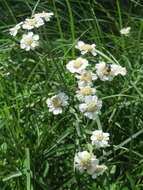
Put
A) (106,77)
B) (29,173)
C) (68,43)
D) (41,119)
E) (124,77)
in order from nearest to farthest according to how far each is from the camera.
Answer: (29,173), (106,77), (41,119), (124,77), (68,43)

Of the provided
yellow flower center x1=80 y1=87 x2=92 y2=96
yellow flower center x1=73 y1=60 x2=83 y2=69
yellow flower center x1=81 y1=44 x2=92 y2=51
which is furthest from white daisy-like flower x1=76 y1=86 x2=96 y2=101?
yellow flower center x1=81 y1=44 x2=92 y2=51

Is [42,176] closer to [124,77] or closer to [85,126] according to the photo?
[85,126]

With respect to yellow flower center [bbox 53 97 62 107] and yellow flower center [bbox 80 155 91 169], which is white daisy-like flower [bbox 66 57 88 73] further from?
yellow flower center [bbox 80 155 91 169]

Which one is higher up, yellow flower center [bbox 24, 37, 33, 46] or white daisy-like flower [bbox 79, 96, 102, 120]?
yellow flower center [bbox 24, 37, 33, 46]

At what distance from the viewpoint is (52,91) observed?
214 centimetres

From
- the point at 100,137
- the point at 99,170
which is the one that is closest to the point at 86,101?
the point at 100,137

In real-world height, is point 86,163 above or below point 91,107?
below

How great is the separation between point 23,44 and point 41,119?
29 cm

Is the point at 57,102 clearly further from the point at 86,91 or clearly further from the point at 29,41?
the point at 29,41

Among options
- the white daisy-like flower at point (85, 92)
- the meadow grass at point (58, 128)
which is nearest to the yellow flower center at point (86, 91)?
the white daisy-like flower at point (85, 92)

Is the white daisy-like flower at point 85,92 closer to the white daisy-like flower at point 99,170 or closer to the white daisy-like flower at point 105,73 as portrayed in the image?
the white daisy-like flower at point 105,73

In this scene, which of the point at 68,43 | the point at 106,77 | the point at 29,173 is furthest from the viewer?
the point at 68,43

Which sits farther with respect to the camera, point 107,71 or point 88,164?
point 107,71

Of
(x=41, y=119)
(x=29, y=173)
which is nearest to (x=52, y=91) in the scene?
(x=41, y=119)
